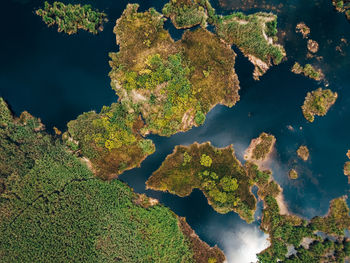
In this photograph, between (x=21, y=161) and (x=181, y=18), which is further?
(x=181, y=18)

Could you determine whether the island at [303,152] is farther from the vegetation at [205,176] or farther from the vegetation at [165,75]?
the vegetation at [165,75]

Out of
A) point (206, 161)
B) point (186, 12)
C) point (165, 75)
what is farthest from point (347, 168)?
point (186, 12)

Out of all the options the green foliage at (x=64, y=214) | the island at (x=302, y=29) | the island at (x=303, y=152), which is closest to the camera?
the green foliage at (x=64, y=214)

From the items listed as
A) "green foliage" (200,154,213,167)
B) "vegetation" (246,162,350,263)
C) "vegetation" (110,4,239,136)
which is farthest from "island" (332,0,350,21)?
"green foliage" (200,154,213,167)

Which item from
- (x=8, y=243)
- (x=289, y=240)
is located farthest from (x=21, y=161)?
(x=289, y=240)

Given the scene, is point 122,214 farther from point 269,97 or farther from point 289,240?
point 269,97

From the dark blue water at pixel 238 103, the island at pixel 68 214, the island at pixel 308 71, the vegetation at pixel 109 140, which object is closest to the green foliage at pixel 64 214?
the island at pixel 68 214

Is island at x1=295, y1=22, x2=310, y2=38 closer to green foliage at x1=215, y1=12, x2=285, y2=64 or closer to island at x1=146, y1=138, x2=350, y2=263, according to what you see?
green foliage at x1=215, y1=12, x2=285, y2=64
